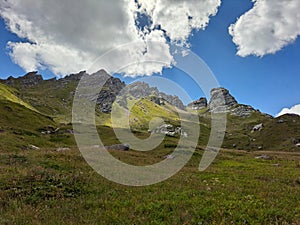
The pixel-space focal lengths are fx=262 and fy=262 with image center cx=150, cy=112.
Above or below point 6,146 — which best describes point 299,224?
below

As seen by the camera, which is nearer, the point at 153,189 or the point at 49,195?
the point at 49,195

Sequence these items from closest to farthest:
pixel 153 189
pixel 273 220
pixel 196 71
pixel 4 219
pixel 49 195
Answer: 1. pixel 4 219
2. pixel 273 220
3. pixel 49 195
4. pixel 153 189
5. pixel 196 71

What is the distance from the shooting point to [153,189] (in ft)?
54.0

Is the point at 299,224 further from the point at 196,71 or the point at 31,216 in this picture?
the point at 196,71

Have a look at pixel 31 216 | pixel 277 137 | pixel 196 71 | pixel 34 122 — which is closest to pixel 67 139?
pixel 34 122

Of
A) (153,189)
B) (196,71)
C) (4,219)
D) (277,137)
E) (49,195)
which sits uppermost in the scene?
(277,137)

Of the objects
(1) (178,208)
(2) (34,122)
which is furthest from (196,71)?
(2) (34,122)

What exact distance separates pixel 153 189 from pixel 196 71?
961cm

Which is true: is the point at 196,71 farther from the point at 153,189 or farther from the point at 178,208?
the point at 178,208

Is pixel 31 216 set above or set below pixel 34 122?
below

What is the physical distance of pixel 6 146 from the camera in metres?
42.2

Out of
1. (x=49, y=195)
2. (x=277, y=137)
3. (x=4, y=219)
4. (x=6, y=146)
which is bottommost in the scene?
(x=4, y=219)

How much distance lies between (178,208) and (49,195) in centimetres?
676

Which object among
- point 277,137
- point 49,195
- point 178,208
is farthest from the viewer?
point 277,137
